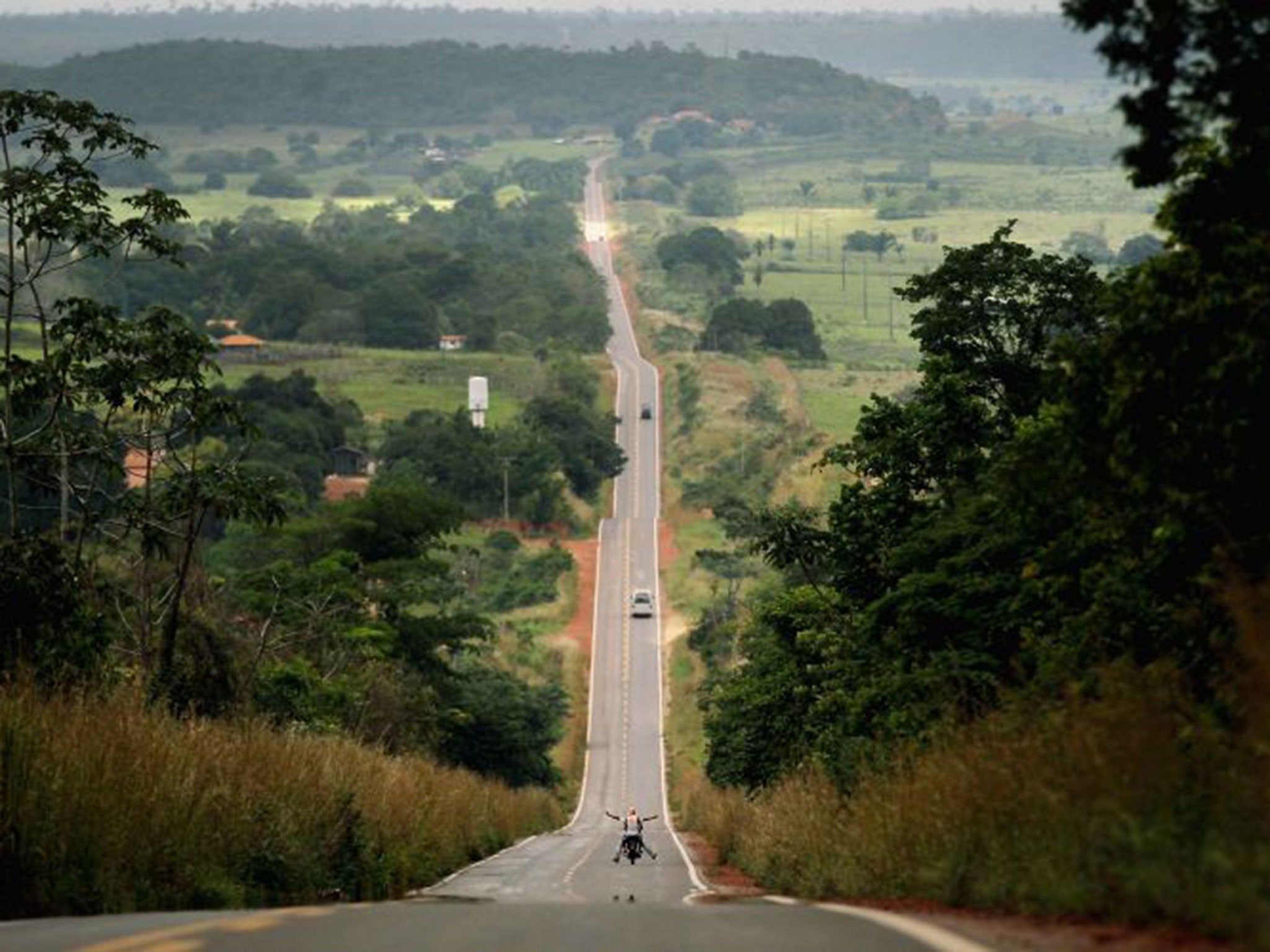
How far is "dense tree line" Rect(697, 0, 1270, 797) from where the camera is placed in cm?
1672

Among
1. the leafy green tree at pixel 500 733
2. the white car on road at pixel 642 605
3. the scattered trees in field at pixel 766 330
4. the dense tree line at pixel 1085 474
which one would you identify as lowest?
the leafy green tree at pixel 500 733

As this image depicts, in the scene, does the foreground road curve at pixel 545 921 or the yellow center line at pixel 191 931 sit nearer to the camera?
the yellow center line at pixel 191 931

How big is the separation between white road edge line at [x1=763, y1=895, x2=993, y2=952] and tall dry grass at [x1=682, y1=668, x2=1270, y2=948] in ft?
3.09

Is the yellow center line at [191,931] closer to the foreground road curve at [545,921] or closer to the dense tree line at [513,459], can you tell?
the foreground road curve at [545,921]

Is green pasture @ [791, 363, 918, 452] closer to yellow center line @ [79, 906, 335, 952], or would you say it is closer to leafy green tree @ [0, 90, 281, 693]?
leafy green tree @ [0, 90, 281, 693]

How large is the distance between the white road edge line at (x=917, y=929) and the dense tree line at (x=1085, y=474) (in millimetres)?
1714

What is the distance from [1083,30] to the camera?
53.5 feet

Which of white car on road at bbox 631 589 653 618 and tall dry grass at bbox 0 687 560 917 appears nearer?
tall dry grass at bbox 0 687 560 917

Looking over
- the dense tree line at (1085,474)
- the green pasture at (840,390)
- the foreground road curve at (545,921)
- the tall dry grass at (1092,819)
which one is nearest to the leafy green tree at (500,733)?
the foreground road curve at (545,921)

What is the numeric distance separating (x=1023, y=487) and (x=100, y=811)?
30.1 ft

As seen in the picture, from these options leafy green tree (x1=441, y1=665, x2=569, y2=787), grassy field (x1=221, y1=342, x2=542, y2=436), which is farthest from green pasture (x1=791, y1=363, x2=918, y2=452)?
leafy green tree (x1=441, y1=665, x2=569, y2=787)

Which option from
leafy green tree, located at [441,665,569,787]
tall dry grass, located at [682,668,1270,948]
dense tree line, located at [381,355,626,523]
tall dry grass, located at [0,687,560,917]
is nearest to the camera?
tall dry grass, located at [682,668,1270,948]

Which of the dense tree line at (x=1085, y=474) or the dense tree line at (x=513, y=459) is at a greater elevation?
the dense tree line at (x=513, y=459)

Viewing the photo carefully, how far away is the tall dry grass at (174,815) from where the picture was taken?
1712cm
